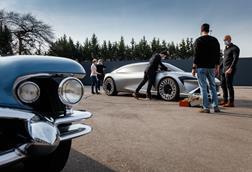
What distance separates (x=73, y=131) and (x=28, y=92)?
484 mm

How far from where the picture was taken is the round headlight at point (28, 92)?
2.33m

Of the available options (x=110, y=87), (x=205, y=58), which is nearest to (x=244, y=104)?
(x=205, y=58)

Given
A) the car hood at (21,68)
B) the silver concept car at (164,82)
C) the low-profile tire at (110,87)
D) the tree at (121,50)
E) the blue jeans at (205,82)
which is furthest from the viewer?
the tree at (121,50)

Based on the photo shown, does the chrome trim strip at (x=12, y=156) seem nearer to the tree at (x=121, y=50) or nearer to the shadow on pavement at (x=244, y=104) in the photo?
the shadow on pavement at (x=244, y=104)

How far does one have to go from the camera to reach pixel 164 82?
1022 cm

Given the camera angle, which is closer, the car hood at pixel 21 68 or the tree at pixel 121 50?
the car hood at pixel 21 68

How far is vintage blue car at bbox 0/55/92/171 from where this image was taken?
2.10 meters

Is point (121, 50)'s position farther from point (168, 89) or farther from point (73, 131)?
point (73, 131)

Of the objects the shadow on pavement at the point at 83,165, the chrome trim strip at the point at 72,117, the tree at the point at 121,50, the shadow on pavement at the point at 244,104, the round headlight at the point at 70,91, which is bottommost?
the shadow on pavement at the point at 83,165

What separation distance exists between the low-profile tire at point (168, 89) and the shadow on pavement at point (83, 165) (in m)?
6.38

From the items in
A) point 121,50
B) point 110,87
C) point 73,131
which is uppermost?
point 121,50

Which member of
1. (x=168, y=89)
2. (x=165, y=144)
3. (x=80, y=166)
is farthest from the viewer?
(x=168, y=89)

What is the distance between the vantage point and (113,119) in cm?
636

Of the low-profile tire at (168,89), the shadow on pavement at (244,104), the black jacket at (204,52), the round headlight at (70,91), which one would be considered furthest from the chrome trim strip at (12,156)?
the low-profile tire at (168,89)
